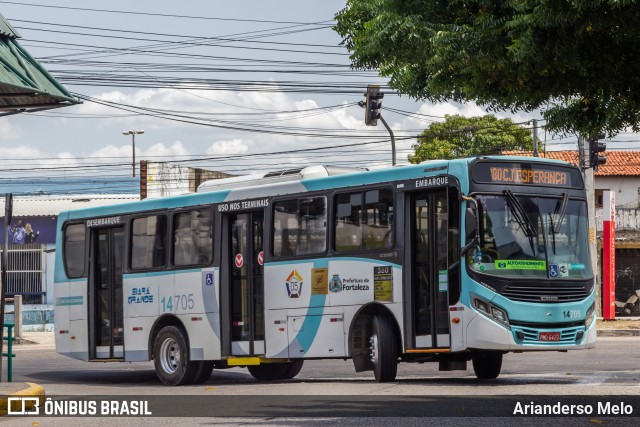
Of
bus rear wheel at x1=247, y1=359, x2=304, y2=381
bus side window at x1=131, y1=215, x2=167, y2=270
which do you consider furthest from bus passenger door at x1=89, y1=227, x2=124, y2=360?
bus rear wheel at x1=247, y1=359, x2=304, y2=381

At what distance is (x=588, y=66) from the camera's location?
1087 centimetres

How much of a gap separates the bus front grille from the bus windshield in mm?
171

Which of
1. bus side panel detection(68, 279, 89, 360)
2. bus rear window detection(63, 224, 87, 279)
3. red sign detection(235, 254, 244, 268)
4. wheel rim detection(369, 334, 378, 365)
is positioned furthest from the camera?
bus rear window detection(63, 224, 87, 279)

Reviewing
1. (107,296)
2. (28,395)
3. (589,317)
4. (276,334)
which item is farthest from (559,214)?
(107,296)

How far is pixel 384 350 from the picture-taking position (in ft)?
54.0

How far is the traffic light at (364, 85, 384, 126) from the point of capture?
3222cm

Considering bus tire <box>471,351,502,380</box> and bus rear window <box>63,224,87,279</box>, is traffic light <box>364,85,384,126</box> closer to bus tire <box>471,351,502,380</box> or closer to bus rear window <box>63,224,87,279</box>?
bus rear window <box>63,224,87,279</box>

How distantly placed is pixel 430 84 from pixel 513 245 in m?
5.22

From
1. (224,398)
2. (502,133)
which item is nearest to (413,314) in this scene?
(224,398)

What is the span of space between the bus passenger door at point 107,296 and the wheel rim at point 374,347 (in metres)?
5.82

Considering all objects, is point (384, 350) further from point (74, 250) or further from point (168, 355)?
point (74, 250)

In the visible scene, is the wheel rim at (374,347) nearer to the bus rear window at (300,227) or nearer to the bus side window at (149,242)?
the bus rear window at (300,227)

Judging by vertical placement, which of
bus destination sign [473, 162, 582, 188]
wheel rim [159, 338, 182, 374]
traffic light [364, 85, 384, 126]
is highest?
traffic light [364, 85, 384, 126]

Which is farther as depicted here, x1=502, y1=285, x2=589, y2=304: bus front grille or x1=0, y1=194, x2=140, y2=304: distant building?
x1=0, y1=194, x2=140, y2=304: distant building
